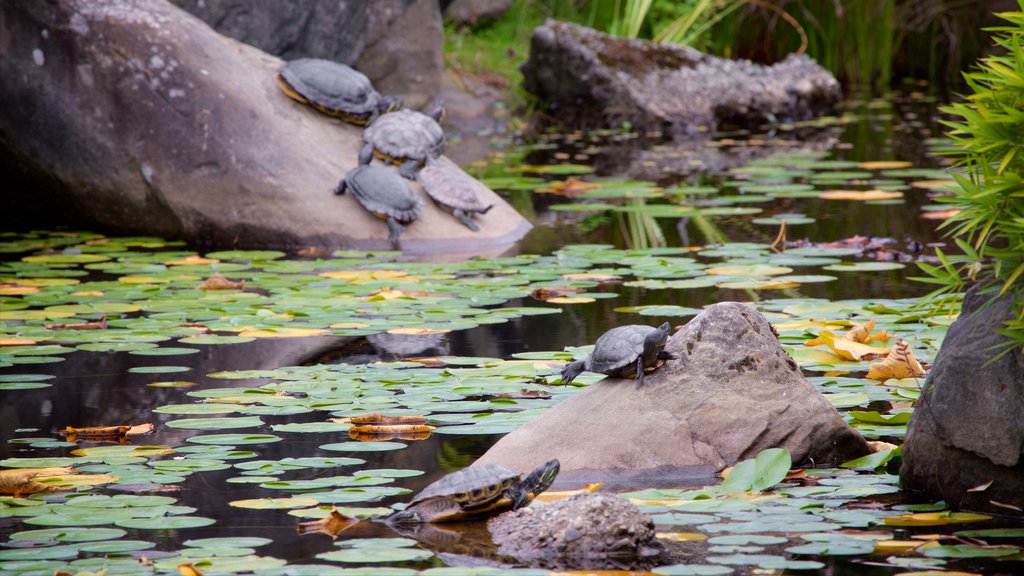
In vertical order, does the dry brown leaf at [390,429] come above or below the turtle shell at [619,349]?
below

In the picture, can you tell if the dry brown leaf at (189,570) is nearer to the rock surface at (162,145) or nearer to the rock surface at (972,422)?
the rock surface at (972,422)

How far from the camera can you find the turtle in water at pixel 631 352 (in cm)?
291

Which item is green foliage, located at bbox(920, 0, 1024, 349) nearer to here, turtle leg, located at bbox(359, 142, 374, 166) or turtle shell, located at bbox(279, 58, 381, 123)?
turtle leg, located at bbox(359, 142, 374, 166)

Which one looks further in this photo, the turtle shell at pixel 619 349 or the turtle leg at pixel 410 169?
the turtle leg at pixel 410 169

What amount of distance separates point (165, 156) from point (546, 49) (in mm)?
6302

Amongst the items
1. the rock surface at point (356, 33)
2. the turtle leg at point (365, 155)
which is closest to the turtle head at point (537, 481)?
the turtle leg at point (365, 155)

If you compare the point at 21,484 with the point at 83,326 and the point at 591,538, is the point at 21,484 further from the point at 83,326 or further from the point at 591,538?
the point at 83,326

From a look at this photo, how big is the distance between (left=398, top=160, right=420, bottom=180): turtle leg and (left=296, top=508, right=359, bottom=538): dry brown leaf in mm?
4129

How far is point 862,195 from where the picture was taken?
24.2 feet

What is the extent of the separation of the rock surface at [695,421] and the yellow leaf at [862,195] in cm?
454

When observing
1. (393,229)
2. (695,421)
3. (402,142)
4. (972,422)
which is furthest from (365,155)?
(972,422)

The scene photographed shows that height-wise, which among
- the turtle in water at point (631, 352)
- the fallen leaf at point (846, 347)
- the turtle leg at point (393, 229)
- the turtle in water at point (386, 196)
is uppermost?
the turtle in water at point (386, 196)

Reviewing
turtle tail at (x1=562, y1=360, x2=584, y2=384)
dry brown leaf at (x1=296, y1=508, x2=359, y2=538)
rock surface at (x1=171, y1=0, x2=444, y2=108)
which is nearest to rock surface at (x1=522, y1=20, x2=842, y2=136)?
rock surface at (x1=171, y1=0, x2=444, y2=108)

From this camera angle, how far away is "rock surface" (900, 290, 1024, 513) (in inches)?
99.9
